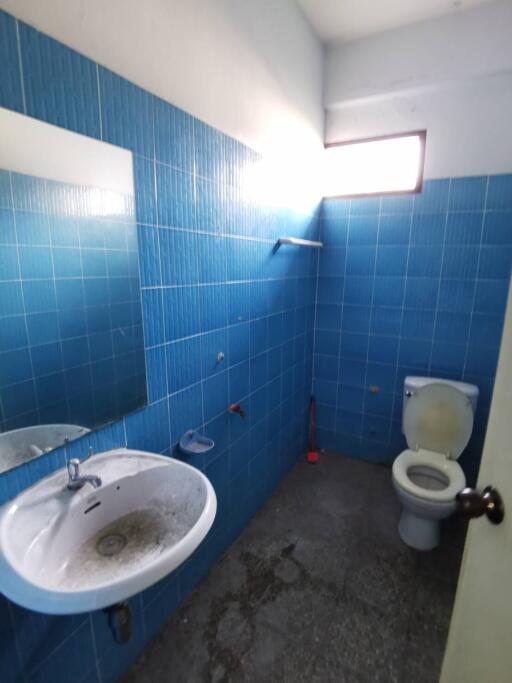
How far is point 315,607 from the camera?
158 centimetres

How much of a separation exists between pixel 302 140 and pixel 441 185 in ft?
2.99

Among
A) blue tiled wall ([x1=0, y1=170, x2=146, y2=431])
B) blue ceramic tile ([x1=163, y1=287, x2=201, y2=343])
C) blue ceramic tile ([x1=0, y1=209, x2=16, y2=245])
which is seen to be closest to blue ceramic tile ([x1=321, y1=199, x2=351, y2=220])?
blue ceramic tile ([x1=163, y1=287, x2=201, y2=343])

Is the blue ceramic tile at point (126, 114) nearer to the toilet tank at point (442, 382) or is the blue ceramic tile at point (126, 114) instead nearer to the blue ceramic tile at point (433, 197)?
the blue ceramic tile at point (433, 197)

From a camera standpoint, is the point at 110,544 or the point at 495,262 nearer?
the point at 110,544

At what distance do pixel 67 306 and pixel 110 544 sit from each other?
0.72m

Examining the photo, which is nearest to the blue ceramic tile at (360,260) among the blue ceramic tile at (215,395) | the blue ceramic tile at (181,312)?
the blue ceramic tile at (215,395)

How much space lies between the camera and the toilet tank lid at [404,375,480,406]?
2111mm

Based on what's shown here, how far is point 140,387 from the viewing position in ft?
4.13

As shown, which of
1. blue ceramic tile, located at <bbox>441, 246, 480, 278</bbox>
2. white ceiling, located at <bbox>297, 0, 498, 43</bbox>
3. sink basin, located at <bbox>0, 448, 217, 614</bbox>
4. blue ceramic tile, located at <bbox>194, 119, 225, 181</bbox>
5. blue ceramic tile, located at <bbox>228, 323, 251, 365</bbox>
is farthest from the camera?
blue ceramic tile, located at <bbox>441, 246, 480, 278</bbox>

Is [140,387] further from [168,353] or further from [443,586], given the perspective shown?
[443,586]

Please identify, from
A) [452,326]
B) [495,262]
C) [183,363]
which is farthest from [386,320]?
[183,363]

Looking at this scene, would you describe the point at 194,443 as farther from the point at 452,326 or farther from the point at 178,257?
the point at 452,326

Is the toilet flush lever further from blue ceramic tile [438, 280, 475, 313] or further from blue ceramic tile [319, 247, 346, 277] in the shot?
blue ceramic tile [319, 247, 346, 277]

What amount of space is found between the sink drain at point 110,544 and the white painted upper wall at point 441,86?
2.51m
